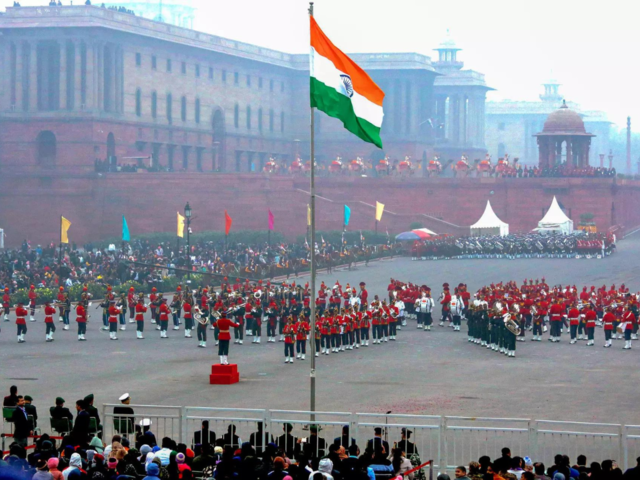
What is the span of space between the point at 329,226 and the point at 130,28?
20256mm

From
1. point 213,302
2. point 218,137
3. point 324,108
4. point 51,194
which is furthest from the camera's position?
point 218,137

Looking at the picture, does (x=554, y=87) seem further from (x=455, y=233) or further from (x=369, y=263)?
(x=369, y=263)

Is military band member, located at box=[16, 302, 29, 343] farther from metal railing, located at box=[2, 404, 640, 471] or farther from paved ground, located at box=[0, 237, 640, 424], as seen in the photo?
metal railing, located at box=[2, 404, 640, 471]

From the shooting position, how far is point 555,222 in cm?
6350

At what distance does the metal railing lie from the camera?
14742mm

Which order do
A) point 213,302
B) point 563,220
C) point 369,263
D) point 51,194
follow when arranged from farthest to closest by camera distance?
point 51,194 → point 563,220 → point 369,263 → point 213,302

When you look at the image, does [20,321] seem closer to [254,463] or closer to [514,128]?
[254,463]

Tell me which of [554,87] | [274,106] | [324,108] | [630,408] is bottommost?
[630,408]

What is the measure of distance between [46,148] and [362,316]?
4831 cm

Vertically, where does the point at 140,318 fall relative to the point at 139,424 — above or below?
above

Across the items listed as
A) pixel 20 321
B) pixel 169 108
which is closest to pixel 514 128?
pixel 169 108

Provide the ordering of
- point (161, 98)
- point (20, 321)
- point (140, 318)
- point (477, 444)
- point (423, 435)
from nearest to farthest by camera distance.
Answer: point (423, 435)
point (477, 444)
point (20, 321)
point (140, 318)
point (161, 98)

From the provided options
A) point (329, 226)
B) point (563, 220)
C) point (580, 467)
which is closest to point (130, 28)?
point (329, 226)

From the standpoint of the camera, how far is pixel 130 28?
7750 centimetres
